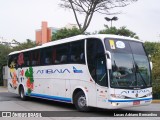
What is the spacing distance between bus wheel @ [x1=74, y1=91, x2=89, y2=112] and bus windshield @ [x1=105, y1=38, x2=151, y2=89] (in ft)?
6.63

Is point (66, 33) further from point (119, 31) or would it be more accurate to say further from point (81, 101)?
point (81, 101)

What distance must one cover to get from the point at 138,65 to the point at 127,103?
5.50 ft

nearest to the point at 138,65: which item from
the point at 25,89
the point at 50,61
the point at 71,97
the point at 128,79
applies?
the point at 128,79

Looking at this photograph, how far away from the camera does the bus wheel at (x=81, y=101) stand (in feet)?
46.2

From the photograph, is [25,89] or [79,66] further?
[25,89]

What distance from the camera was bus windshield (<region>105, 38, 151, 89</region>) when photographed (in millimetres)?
12758

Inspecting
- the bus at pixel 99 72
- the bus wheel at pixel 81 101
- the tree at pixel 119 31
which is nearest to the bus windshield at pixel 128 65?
the bus at pixel 99 72

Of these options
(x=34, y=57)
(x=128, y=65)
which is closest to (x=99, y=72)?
(x=128, y=65)

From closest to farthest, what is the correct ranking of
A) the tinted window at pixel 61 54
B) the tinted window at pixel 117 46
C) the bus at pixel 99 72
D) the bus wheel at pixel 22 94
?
1. the bus at pixel 99 72
2. the tinted window at pixel 117 46
3. the tinted window at pixel 61 54
4. the bus wheel at pixel 22 94

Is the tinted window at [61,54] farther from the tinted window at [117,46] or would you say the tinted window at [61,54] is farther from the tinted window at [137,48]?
the tinted window at [137,48]

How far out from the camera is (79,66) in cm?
1448

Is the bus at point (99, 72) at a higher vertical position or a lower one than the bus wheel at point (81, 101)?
higher

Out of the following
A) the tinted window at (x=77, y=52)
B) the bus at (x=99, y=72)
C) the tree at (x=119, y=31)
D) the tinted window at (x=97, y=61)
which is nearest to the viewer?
the bus at (x=99, y=72)

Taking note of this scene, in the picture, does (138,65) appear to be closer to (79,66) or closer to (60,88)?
(79,66)
